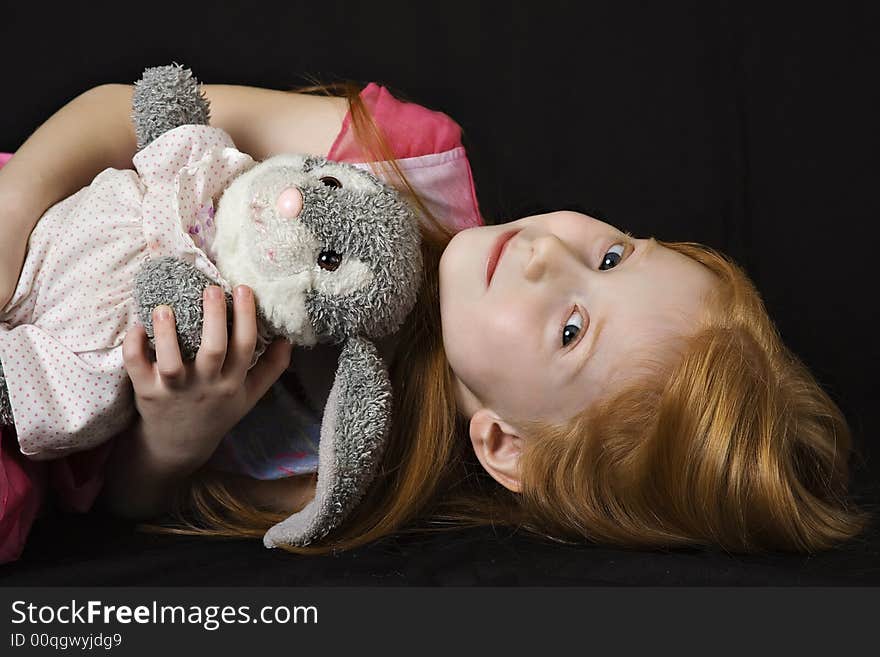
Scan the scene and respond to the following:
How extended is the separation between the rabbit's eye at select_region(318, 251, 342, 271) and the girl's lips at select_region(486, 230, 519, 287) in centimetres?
17

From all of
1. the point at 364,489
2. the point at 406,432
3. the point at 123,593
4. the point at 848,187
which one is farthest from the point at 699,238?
the point at 123,593

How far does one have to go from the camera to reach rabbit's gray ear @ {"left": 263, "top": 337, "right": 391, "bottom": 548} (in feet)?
3.92

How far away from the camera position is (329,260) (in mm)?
1173

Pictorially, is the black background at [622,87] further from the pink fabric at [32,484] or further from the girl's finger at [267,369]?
the pink fabric at [32,484]

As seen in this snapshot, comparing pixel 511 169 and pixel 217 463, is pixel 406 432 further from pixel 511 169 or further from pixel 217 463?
pixel 511 169

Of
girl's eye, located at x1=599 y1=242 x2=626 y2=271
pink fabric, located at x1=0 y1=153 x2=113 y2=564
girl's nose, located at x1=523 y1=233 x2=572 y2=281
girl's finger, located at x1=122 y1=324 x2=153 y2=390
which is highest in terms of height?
girl's nose, located at x1=523 y1=233 x2=572 y2=281

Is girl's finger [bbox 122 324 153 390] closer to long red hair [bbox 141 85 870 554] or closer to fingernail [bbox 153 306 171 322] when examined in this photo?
fingernail [bbox 153 306 171 322]

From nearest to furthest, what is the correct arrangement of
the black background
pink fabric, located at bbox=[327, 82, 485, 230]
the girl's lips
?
the girl's lips < pink fabric, located at bbox=[327, 82, 485, 230] < the black background

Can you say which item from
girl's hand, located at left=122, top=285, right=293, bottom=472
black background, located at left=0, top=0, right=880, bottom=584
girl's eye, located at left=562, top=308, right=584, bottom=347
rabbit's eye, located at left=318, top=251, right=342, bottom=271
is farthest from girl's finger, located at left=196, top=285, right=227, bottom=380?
black background, located at left=0, top=0, right=880, bottom=584

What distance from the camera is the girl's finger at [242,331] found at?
3.81ft

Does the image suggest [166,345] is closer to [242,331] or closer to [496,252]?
[242,331]

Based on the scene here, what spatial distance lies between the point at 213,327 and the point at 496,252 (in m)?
0.31

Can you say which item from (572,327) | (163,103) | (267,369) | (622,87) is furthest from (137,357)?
(622,87)

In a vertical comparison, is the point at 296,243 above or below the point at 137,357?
above
